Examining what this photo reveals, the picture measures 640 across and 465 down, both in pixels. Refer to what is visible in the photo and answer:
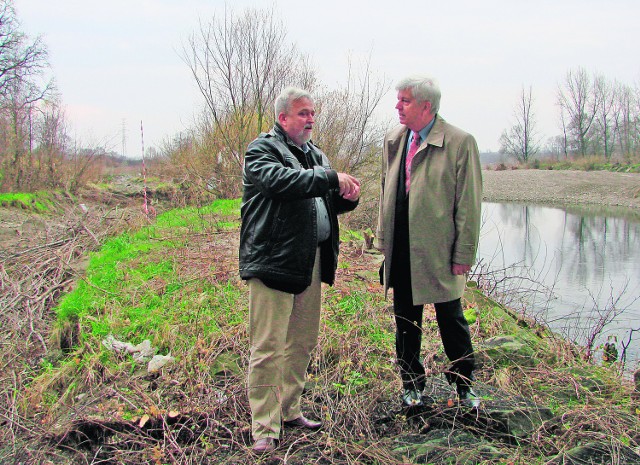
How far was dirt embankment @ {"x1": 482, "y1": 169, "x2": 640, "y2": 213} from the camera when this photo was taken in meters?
28.7

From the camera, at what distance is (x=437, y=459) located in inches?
107

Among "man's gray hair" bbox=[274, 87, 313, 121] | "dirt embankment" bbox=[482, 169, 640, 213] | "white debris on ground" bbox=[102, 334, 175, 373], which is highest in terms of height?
"dirt embankment" bbox=[482, 169, 640, 213]

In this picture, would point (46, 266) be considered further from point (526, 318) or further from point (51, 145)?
point (51, 145)

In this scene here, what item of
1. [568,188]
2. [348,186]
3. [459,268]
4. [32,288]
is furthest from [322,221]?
[568,188]

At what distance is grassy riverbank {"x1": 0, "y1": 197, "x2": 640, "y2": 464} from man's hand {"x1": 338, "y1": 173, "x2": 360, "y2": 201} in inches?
49.0

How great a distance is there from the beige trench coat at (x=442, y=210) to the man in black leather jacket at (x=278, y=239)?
0.44 m

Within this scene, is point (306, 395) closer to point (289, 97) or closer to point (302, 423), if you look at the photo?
point (302, 423)

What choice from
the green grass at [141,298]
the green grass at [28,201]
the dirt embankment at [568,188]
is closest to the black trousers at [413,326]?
the green grass at [141,298]

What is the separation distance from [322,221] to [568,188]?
3408 cm

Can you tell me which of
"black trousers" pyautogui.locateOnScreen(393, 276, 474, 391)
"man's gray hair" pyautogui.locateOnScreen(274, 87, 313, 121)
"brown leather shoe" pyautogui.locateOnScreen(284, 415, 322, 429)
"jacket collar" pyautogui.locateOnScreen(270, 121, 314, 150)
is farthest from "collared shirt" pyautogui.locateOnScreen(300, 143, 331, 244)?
"brown leather shoe" pyautogui.locateOnScreen(284, 415, 322, 429)

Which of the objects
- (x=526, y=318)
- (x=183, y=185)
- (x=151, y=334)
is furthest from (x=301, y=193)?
(x=183, y=185)

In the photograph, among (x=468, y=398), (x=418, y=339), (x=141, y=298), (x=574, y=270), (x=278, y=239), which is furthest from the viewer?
(x=574, y=270)

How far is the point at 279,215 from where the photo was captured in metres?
2.76

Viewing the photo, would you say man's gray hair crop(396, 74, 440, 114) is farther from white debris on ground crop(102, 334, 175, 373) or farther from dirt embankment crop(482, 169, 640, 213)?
dirt embankment crop(482, 169, 640, 213)
